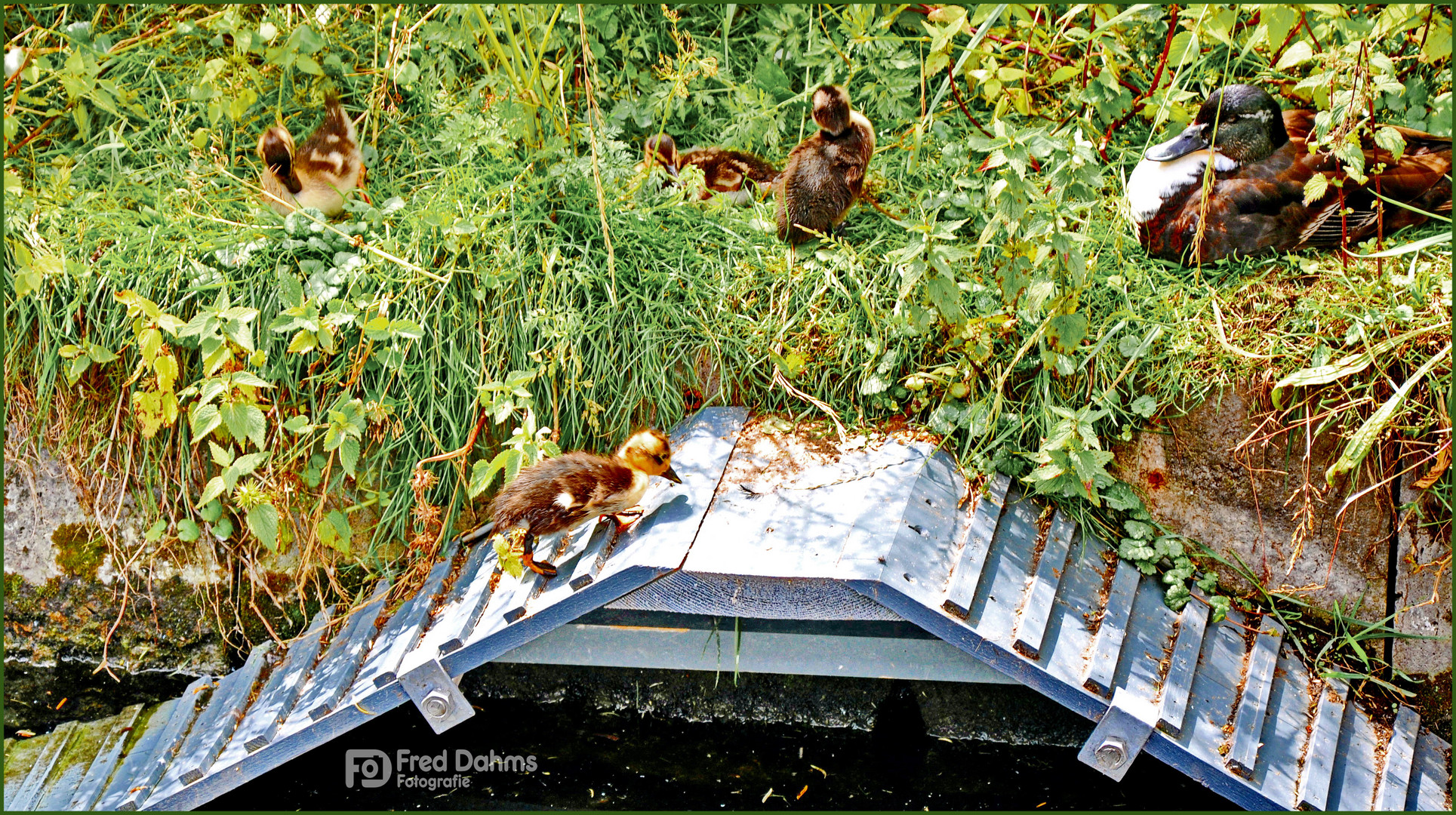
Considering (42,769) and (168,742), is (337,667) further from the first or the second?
(42,769)

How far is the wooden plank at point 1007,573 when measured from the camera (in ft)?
9.32

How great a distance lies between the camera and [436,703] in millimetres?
3070

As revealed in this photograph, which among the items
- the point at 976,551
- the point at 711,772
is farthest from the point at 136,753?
the point at 976,551

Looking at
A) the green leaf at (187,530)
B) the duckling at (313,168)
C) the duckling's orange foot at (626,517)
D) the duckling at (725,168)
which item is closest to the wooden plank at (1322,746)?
the duckling's orange foot at (626,517)

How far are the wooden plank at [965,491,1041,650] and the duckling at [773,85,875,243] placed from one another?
1.23 metres

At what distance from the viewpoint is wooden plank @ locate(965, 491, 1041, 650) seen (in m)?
2.84

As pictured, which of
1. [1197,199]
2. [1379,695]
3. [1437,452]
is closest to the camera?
[1437,452]

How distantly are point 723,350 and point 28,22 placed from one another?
3.73 meters

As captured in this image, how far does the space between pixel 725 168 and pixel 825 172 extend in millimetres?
712

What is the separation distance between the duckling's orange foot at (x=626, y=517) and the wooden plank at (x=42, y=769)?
205 cm

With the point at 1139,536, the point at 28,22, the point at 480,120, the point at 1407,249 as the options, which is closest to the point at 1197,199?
the point at 1407,249

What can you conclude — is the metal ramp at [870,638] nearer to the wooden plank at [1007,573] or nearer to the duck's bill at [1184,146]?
the wooden plank at [1007,573]

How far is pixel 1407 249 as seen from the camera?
3.24m

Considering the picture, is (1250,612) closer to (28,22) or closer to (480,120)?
(480,120)
